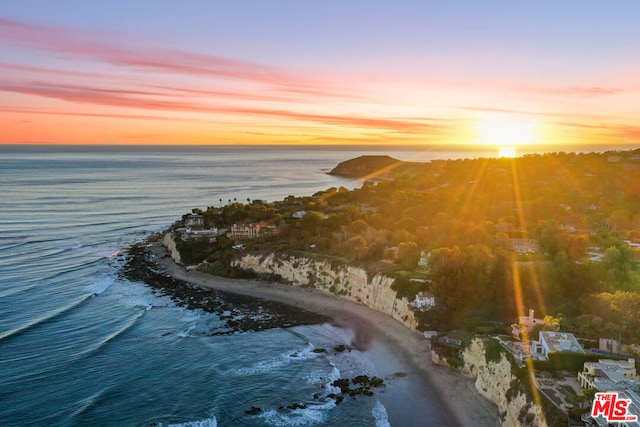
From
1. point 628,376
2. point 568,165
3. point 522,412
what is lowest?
point 522,412

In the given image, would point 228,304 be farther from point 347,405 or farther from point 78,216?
point 78,216

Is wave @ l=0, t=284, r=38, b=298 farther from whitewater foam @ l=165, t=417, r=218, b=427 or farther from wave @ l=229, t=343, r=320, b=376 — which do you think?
whitewater foam @ l=165, t=417, r=218, b=427

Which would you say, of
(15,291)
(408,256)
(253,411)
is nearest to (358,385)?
(253,411)

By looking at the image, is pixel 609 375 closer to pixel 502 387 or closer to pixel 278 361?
pixel 502 387

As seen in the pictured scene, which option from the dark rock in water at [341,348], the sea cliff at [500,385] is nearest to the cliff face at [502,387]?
the sea cliff at [500,385]

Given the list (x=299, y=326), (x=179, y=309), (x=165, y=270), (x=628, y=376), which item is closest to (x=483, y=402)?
(x=628, y=376)

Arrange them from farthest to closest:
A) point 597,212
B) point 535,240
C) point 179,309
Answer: point 597,212
point 535,240
point 179,309
